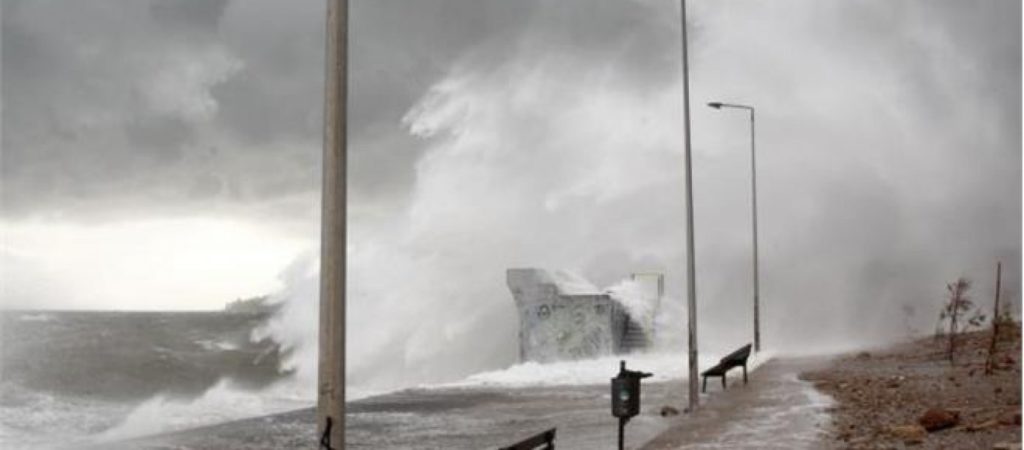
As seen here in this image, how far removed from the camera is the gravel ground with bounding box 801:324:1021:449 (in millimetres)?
12680

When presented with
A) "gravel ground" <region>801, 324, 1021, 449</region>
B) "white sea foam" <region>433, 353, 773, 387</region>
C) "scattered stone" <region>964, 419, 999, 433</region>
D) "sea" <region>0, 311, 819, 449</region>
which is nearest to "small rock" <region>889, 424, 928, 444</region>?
"gravel ground" <region>801, 324, 1021, 449</region>

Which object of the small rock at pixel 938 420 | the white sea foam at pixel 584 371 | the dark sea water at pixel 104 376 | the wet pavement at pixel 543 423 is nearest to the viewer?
the small rock at pixel 938 420

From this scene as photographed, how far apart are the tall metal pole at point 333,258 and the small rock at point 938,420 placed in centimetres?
837

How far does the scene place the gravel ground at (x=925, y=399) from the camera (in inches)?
499

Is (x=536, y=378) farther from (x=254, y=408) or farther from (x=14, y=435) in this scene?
(x=14, y=435)

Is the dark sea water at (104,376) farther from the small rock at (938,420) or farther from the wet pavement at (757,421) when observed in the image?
the small rock at (938,420)

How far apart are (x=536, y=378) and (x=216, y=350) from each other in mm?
65729

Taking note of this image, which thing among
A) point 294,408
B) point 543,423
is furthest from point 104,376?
point 543,423

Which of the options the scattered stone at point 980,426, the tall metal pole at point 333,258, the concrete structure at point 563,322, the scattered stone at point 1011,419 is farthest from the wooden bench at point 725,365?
the tall metal pole at point 333,258

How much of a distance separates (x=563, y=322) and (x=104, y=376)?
1378 inches

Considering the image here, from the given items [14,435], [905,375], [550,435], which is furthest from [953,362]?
[14,435]

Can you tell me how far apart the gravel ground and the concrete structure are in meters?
9.66

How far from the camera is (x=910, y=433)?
1278 cm

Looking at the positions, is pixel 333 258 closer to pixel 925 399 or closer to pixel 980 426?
pixel 980 426
